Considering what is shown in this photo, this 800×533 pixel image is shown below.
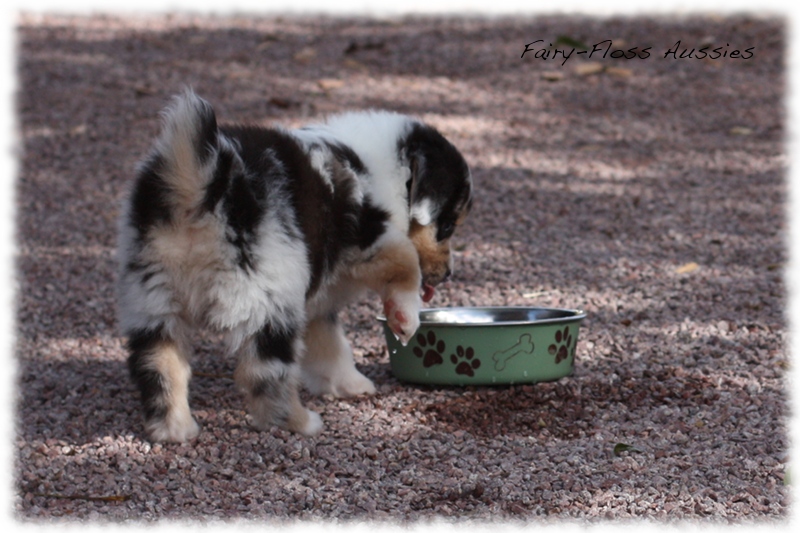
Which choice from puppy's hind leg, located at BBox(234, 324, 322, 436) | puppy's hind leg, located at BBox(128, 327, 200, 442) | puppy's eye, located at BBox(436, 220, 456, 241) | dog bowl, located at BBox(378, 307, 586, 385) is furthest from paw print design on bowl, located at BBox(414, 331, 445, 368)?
puppy's hind leg, located at BBox(128, 327, 200, 442)

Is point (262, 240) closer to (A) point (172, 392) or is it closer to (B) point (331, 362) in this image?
(A) point (172, 392)

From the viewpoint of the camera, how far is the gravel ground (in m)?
3.08

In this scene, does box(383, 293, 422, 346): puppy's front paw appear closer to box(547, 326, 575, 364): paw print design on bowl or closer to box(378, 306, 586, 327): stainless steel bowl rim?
box(378, 306, 586, 327): stainless steel bowl rim

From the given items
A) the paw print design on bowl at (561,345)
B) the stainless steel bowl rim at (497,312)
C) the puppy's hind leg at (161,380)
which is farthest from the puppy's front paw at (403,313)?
the puppy's hind leg at (161,380)

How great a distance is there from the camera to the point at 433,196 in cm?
382

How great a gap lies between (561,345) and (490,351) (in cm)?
29

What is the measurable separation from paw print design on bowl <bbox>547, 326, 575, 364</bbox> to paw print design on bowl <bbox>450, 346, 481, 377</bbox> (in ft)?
0.98

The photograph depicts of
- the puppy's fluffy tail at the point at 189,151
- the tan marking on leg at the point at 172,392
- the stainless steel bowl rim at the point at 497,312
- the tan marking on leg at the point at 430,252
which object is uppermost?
the puppy's fluffy tail at the point at 189,151

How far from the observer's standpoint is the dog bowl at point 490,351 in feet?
12.8

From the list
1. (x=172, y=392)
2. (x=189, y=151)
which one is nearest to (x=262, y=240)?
(x=189, y=151)

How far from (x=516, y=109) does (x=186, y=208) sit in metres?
5.94

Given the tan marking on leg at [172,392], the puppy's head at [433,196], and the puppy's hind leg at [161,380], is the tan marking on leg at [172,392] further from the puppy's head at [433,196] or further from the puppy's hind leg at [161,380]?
the puppy's head at [433,196]

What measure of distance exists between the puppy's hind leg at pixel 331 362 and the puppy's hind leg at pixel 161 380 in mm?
750

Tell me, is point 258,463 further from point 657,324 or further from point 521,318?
point 657,324
